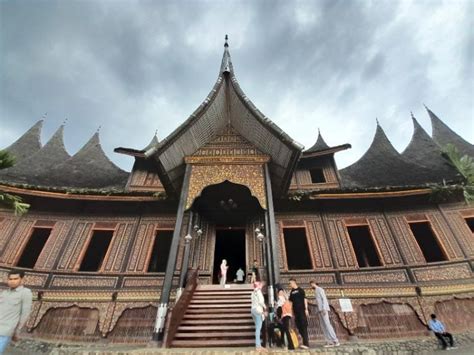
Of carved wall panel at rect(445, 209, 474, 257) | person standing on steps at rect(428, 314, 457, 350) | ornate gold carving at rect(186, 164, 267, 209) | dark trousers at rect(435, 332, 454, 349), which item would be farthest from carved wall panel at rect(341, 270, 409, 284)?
ornate gold carving at rect(186, 164, 267, 209)

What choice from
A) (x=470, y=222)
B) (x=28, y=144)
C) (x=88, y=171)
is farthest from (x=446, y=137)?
(x=28, y=144)

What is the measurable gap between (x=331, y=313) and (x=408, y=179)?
6.60 metres

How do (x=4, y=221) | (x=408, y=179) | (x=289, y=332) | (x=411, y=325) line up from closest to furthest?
(x=289, y=332) < (x=411, y=325) < (x=4, y=221) < (x=408, y=179)

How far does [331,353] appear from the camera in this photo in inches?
146

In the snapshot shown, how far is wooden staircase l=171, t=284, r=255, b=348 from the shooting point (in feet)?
18.5

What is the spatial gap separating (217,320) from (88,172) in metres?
10.4

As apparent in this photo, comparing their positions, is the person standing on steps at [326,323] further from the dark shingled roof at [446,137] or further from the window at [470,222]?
the dark shingled roof at [446,137]

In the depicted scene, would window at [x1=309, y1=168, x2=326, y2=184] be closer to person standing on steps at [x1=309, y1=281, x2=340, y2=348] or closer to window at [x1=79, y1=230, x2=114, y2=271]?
person standing on steps at [x1=309, y1=281, x2=340, y2=348]

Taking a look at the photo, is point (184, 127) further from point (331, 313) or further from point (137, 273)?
point (331, 313)

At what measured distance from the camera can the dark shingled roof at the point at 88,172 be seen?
1198 cm

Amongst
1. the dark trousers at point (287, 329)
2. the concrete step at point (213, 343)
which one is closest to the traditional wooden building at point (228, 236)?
the concrete step at point (213, 343)

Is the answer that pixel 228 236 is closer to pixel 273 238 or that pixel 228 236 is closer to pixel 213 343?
pixel 273 238

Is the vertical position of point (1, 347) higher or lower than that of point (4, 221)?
lower

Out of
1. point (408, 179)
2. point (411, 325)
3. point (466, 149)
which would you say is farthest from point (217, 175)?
point (466, 149)
